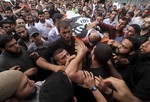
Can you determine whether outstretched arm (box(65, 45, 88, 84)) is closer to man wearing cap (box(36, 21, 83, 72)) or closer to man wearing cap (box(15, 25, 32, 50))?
man wearing cap (box(36, 21, 83, 72))

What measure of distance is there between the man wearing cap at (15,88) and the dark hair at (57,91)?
31 cm

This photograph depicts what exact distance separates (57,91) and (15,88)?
0.45 m

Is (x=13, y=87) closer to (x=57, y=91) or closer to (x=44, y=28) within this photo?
(x=57, y=91)

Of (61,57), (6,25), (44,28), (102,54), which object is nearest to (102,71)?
(102,54)

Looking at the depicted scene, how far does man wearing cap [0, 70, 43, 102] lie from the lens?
5.30ft

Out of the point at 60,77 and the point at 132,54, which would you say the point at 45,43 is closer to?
the point at 132,54

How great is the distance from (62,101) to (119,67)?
1.66m

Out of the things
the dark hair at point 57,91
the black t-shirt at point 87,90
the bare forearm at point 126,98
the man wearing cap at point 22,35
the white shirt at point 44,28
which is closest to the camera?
the dark hair at point 57,91

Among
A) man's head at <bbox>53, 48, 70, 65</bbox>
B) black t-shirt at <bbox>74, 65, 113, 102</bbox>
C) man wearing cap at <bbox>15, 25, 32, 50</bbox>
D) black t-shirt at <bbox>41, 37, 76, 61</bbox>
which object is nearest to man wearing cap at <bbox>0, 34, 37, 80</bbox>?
black t-shirt at <bbox>41, 37, 76, 61</bbox>

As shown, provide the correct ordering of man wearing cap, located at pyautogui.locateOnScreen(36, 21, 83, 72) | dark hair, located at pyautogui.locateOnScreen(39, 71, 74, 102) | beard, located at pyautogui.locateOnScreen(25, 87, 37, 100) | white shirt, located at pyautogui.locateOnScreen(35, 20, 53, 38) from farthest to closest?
white shirt, located at pyautogui.locateOnScreen(35, 20, 53, 38)
man wearing cap, located at pyautogui.locateOnScreen(36, 21, 83, 72)
beard, located at pyautogui.locateOnScreen(25, 87, 37, 100)
dark hair, located at pyautogui.locateOnScreen(39, 71, 74, 102)

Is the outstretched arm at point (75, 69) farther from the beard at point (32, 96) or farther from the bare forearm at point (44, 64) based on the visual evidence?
the bare forearm at point (44, 64)

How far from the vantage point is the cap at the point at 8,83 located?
1.60 metres

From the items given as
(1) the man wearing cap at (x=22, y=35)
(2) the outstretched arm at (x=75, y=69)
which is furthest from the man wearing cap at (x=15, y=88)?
(1) the man wearing cap at (x=22, y=35)

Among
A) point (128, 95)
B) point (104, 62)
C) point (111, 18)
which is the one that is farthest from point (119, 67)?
point (111, 18)
